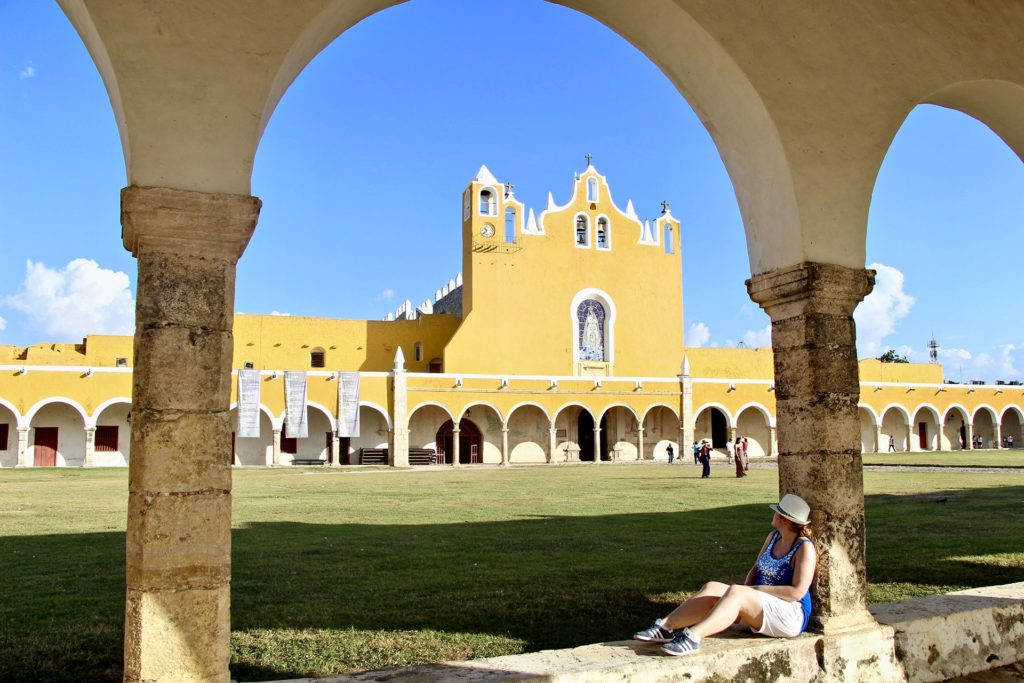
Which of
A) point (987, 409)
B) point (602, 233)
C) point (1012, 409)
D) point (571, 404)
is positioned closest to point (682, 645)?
Answer: point (571, 404)

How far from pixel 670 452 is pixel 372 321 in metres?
13.3

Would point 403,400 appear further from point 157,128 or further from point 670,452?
point 157,128

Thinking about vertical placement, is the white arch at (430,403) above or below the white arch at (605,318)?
below

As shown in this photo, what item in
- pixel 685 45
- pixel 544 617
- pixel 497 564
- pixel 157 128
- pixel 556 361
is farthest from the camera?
pixel 556 361

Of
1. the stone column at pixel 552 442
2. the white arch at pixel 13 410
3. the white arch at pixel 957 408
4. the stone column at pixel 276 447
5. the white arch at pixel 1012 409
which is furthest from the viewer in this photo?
the white arch at pixel 1012 409

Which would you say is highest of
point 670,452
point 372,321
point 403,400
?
point 372,321

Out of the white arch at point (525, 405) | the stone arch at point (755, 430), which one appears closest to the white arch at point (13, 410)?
the white arch at point (525, 405)

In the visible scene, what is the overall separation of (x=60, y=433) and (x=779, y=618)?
1151 inches

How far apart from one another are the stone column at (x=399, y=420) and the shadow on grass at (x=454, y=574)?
779 inches

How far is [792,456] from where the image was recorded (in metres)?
4.23

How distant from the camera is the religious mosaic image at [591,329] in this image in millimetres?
35031

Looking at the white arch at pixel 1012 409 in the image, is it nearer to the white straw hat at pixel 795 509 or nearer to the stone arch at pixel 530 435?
the stone arch at pixel 530 435

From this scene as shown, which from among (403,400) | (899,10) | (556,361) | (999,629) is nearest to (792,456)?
(999,629)

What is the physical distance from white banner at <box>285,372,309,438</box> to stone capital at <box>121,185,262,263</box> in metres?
26.8
